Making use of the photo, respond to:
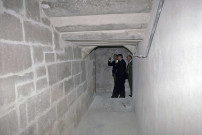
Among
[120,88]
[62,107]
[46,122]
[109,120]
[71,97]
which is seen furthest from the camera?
[120,88]

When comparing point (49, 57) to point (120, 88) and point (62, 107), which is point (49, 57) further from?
point (120, 88)

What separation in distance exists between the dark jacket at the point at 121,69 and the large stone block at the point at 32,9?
3385 millimetres

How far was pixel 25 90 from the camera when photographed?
1313 millimetres

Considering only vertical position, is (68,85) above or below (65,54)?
below

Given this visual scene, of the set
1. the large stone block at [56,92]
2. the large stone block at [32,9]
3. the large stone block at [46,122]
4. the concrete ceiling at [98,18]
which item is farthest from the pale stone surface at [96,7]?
the large stone block at [46,122]

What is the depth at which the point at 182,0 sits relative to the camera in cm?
82

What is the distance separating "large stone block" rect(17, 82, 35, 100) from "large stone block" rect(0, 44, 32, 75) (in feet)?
0.47

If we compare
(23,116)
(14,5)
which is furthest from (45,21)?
(23,116)

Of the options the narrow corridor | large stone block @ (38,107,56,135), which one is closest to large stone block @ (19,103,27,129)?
large stone block @ (38,107,56,135)

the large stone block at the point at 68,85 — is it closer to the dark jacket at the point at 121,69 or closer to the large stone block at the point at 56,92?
the large stone block at the point at 56,92

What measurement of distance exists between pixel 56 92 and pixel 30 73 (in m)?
0.62

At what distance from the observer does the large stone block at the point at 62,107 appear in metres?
2.05

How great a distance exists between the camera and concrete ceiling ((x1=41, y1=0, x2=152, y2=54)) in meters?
1.54

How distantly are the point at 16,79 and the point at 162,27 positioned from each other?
3.87ft
